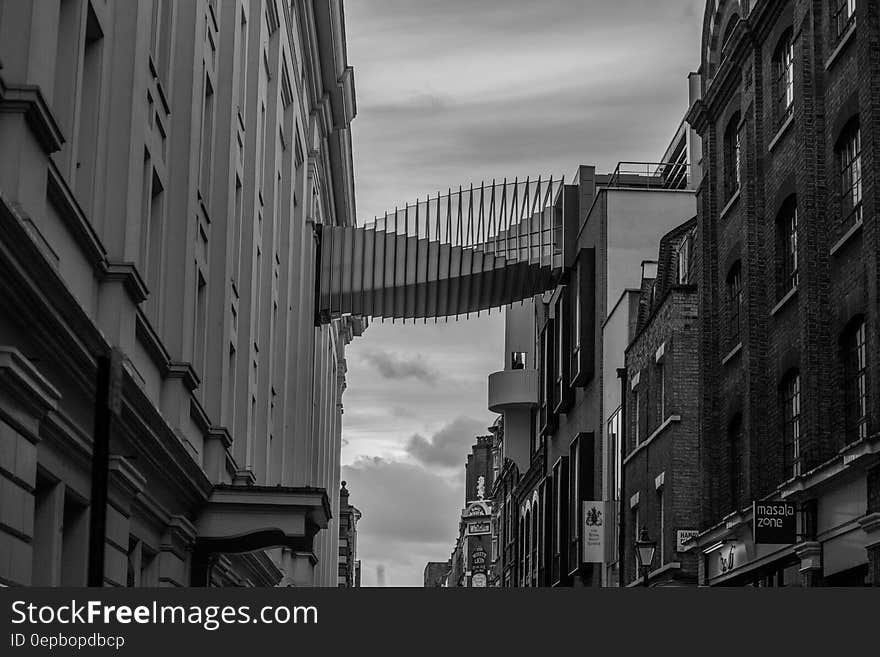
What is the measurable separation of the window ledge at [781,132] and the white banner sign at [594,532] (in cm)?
2001

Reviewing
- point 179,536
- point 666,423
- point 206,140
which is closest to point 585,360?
point 666,423

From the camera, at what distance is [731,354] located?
33.2 m

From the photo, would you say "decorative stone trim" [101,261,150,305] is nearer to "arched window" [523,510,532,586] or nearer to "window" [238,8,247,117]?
"window" [238,8,247,117]

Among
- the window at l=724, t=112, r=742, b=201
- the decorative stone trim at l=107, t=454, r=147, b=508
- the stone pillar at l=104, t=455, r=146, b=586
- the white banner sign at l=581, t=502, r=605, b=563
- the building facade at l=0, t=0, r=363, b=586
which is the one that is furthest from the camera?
the white banner sign at l=581, t=502, r=605, b=563

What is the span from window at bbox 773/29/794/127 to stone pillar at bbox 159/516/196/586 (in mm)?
13386

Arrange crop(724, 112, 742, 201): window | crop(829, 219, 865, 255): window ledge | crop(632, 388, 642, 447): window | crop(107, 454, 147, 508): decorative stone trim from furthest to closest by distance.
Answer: crop(632, 388, 642, 447): window
crop(724, 112, 742, 201): window
crop(829, 219, 865, 255): window ledge
crop(107, 454, 147, 508): decorative stone trim

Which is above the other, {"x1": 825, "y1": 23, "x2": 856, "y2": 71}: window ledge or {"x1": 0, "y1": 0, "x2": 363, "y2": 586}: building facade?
{"x1": 825, "y1": 23, "x2": 856, "y2": 71}: window ledge

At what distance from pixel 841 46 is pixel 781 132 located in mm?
3996

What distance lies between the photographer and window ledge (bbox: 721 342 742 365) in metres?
32.6

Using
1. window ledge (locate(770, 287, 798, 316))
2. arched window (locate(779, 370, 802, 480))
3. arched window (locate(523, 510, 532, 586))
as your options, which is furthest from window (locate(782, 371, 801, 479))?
arched window (locate(523, 510, 532, 586))

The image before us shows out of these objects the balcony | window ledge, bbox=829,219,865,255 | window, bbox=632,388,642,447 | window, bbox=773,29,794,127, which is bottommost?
window ledge, bbox=829,219,865,255

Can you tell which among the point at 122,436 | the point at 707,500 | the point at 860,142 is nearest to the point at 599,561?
the point at 707,500

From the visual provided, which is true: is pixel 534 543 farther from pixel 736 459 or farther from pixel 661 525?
pixel 736 459

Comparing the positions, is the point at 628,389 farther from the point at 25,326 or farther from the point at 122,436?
the point at 25,326
